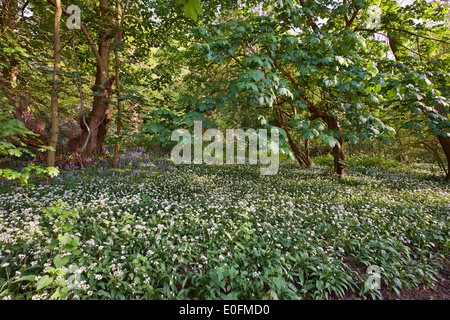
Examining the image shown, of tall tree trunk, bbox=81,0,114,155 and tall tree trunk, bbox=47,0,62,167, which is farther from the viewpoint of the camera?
tall tree trunk, bbox=81,0,114,155

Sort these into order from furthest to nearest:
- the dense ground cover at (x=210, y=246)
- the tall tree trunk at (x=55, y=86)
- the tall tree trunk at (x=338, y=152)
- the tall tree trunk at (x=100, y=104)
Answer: the tall tree trunk at (x=338, y=152)
the tall tree trunk at (x=100, y=104)
the tall tree trunk at (x=55, y=86)
the dense ground cover at (x=210, y=246)

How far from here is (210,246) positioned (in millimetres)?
3102

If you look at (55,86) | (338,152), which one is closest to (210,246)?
(55,86)

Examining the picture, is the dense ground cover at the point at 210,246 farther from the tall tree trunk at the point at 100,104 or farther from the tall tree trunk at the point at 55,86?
the tall tree trunk at the point at 100,104

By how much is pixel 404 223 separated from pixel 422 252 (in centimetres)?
90

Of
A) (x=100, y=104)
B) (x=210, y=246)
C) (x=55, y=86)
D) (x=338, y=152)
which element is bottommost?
(x=210, y=246)

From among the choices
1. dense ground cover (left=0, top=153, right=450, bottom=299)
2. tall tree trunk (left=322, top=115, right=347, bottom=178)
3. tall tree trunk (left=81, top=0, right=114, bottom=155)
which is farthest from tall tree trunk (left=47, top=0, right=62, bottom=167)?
tall tree trunk (left=322, top=115, right=347, bottom=178)

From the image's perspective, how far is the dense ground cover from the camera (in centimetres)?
225

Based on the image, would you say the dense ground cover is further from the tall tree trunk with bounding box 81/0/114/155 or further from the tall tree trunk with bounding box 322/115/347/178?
the tall tree trunk with bounding box 81/0/114/155

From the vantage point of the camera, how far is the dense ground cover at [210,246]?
225 cm

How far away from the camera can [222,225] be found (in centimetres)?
364

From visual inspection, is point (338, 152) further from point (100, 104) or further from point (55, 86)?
point (100, 104)

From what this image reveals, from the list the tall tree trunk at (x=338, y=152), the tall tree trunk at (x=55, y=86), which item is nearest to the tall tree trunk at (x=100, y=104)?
the tall tree trunk at (x=55, y=86)
